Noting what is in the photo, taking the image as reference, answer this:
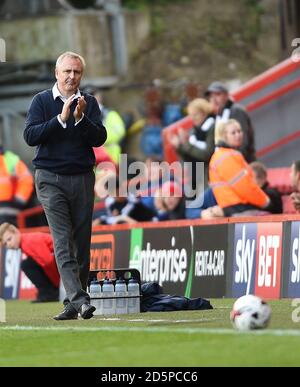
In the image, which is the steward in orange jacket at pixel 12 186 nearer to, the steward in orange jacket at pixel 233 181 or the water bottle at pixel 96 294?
the steward in orange jacket at pixel 233 181

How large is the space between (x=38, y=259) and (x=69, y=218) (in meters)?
6.04

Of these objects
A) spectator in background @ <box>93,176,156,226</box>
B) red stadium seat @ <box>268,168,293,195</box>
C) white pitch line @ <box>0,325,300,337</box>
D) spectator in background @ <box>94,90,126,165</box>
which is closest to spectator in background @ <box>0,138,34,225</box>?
spectator in background @ <box>93,176,156,226</box>

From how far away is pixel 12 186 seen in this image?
79.1ft

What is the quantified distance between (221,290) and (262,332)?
21.5ft

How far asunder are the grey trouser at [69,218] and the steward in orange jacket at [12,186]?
364 inches

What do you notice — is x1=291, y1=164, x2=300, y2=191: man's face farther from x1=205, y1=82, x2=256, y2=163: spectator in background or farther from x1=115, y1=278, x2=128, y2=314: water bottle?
x1=115, y1=278, x2=128, y2=314: water bottle

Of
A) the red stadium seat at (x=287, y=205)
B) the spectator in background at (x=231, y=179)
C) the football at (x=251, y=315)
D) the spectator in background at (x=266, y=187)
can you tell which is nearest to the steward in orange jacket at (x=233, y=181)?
the spectator in background at (x=231, y=179)

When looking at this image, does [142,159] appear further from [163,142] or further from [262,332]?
[262,332]

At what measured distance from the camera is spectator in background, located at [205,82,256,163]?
68.9ft

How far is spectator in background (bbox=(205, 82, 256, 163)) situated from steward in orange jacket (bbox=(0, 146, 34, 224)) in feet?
12.8

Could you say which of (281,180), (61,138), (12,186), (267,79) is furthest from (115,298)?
(267,79)

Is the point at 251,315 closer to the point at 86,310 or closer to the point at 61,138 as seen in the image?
the point at 86,310

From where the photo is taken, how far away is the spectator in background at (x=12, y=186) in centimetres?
2380

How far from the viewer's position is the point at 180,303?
15.6m
